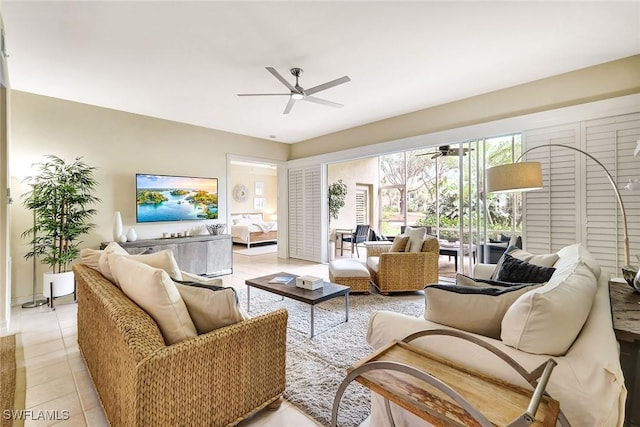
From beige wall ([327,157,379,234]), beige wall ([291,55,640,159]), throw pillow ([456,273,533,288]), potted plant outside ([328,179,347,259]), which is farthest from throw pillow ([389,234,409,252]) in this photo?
beige wall ([327,157,379,234])

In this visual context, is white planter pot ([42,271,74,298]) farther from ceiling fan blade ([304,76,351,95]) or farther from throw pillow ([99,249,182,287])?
ceiling fan blade ([304,76,351,95])

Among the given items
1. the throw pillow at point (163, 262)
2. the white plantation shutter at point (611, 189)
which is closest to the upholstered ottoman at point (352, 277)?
the throw pillow at point (163, 262)

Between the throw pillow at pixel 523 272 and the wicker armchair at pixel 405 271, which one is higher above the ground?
the throw pillow at pixel 523 272

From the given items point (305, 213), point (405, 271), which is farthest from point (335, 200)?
point (405, 271)

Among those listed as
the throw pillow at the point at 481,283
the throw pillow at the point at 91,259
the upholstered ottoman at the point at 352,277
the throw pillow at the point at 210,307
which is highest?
the throw pillow at the point at 91,259

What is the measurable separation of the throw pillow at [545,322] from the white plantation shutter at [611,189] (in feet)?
9.07

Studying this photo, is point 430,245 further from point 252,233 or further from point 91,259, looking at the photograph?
point 252,233

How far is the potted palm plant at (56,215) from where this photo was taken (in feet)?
11.3

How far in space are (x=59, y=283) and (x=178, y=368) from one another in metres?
3.34

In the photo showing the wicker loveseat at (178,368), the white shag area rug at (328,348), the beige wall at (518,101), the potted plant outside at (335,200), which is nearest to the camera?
the wicker loveseat at (178,368)

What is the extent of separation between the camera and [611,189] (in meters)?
3.04

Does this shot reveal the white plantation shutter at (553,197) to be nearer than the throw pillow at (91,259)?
No

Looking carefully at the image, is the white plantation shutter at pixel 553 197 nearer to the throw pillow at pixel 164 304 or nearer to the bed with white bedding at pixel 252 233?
the throw pillow at pixel 164 304

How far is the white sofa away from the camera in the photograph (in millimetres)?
882
